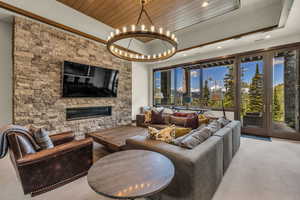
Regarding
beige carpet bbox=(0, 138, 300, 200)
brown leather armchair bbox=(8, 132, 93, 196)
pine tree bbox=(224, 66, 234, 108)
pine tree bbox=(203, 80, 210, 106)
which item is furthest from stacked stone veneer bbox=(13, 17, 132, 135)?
pine tree bbox=(224, 66, 234, 108)

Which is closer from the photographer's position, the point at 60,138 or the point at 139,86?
the point at 60,138

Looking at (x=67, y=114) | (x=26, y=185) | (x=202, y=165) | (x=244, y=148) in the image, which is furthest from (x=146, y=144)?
(x=67, y=114)

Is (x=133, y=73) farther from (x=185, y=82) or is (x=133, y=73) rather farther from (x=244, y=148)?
(x=244, y=148)

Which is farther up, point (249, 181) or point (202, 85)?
point (202, 85)

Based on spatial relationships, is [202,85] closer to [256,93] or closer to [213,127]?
[256,93]

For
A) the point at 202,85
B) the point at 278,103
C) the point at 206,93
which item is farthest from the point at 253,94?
the point at 202,85

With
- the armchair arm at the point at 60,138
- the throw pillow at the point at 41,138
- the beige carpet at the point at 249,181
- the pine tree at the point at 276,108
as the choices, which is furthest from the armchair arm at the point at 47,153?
the pine tree at the point at 276,108

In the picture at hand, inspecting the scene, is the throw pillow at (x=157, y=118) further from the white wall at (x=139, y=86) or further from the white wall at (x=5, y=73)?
the white wall at (x=5, y=73)

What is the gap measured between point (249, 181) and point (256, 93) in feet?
11.3

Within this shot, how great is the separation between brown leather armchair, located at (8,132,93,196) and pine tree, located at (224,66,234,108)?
15.8 ft

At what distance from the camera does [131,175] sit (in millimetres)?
1130

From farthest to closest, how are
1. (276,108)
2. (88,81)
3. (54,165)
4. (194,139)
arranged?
(88,81) → (276,108) → (54,165) → (194,139)

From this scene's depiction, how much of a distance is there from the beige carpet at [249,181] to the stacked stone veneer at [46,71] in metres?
1.13

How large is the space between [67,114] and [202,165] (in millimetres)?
3861
